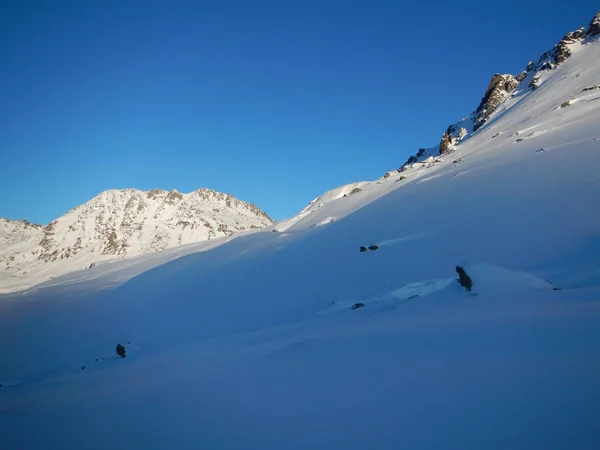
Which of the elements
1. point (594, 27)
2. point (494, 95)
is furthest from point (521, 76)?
point (594, 27)

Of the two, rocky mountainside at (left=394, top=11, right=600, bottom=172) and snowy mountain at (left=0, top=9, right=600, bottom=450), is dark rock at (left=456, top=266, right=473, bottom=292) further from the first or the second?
rocky mountainside at (left=394, top=11, right=600, bottom=172)

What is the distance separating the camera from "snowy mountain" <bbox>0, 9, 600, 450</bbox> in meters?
3.76

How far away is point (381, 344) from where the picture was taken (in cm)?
651

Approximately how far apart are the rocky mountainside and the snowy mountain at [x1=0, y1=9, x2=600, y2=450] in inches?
1927

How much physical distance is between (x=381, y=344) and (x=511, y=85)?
302ft

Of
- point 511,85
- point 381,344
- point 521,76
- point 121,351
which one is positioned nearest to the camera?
point 381,344

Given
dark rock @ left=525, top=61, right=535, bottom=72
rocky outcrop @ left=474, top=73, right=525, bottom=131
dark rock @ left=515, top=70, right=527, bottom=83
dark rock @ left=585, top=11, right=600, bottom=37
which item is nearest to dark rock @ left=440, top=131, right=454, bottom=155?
rocky outcrop @ left=474, top=73, right=525, bottom=131

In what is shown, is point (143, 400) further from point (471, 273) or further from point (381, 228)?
point (381, 228)

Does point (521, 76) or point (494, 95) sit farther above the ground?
point (521, 76)

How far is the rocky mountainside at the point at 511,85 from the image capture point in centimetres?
6969

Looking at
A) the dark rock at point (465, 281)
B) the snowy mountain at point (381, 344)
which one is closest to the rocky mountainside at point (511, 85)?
the snowy mountain at point (381, 344)

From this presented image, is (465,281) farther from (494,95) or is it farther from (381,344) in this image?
(494,95)

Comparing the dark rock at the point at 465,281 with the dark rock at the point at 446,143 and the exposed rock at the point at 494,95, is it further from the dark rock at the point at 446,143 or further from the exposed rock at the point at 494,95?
the exposed rock at the point at 494,95

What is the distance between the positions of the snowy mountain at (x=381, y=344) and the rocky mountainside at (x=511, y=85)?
1927 inches
